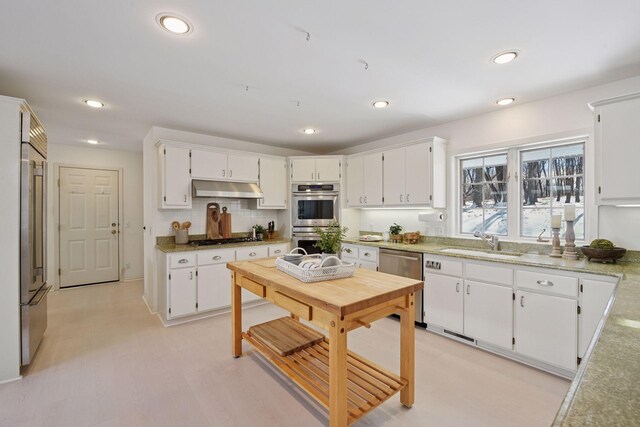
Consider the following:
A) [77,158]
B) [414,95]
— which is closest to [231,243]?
[414,95]

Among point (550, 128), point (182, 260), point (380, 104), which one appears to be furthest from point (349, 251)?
point (550, 128)

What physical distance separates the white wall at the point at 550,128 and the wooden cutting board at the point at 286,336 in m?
2.28

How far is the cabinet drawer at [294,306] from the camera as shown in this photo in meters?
1.81

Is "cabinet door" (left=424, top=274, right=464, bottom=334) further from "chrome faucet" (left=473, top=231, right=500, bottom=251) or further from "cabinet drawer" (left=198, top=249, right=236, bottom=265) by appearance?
"cabinet drawer" (left=198, top=249, right=236, bottom=265)

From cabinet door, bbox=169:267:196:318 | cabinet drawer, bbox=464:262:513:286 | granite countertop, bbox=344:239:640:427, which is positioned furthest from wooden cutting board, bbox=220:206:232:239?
granite countertop, bbox=344:239:640:427

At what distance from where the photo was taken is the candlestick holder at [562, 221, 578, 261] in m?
2.61

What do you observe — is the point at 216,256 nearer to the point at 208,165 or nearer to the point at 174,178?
the point at 174,178

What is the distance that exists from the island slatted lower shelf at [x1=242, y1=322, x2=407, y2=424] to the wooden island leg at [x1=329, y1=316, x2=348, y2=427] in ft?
0.39

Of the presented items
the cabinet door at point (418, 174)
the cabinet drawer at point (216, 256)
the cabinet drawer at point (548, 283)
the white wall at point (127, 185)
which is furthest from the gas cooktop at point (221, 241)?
the cabinet drawer at point (548, 283)

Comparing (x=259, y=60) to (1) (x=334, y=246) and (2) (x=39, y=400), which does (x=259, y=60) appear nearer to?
(1) (x=334, y=246)

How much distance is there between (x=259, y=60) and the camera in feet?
7.20

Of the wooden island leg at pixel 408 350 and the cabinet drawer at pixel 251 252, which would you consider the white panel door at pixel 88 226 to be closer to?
the cabinet drawer at pixel 251 252

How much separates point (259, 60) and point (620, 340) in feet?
8.11

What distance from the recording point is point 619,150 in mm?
2279
